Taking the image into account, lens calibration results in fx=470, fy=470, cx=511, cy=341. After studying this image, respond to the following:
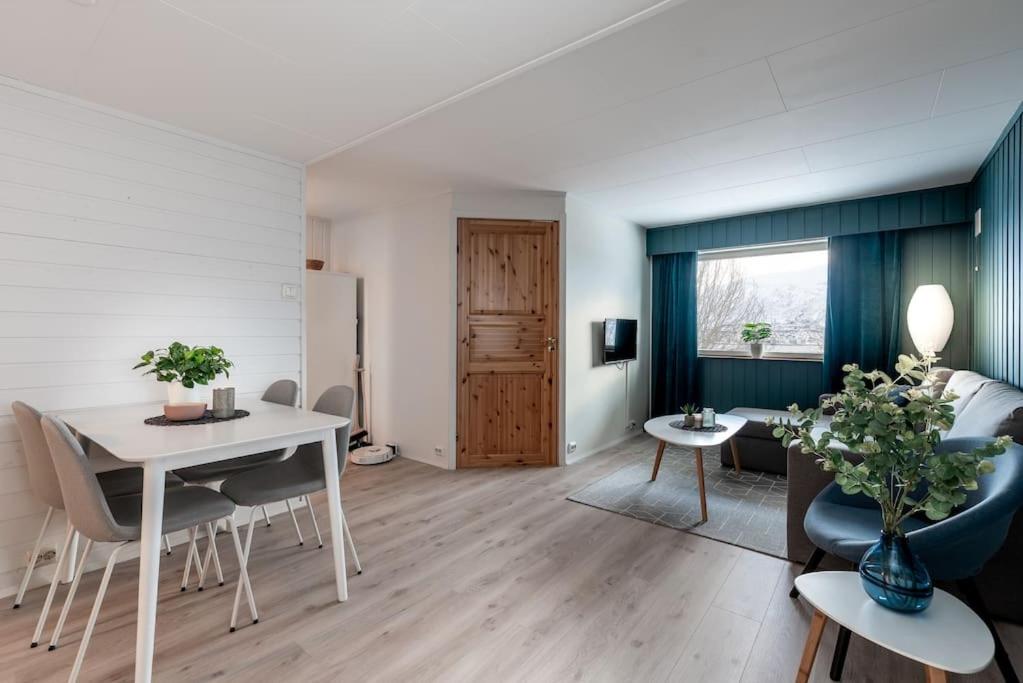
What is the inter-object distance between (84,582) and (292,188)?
8.50 feet

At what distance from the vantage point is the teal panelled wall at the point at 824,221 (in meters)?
3.98

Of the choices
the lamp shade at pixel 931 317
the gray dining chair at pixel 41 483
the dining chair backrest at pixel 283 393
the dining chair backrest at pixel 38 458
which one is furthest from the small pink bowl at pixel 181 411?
the lamp shade at pixel 931 317

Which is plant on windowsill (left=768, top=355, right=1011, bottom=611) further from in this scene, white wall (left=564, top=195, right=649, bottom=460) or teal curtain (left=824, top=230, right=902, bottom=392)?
teal curtain (left=824, top=230, right=902, bottom=392)

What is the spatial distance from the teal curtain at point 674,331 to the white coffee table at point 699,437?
148cm

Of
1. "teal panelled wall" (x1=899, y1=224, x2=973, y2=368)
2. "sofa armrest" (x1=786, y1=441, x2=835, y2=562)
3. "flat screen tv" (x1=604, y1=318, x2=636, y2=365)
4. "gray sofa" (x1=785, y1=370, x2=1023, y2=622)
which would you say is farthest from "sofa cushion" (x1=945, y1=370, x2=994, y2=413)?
"flat screen tv" (x1=604, y1=318, x2=636, y2=365)

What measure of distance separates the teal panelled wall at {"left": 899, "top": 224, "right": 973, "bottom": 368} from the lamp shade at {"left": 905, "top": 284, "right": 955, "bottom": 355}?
0.22m

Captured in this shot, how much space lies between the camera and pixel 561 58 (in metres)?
2.12

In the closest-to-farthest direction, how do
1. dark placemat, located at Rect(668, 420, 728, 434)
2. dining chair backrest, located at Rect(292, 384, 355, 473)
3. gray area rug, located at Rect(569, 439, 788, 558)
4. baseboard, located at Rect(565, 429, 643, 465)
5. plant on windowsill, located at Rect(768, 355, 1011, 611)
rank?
plant on windowsill, located at Rect(768, 355, 1011, 611)
dining chair backrest, located at Rect(292, 384, 355, 473)
gray area rug, located at Rect(569, 439, 788, 558)
dark placemat, located at Rect(668, 420, 728, 434)
baseboard, located at Rect(565, 429, 643, 465)

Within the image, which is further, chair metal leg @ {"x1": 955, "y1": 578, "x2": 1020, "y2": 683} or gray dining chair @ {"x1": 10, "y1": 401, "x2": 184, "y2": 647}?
gray dining chair @ {"x1": 10, "y1": 401, "x2": 184, "y2": 647}

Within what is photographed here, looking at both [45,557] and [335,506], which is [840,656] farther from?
[45,557]

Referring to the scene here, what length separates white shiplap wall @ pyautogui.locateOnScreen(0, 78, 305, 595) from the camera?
7.61 feet

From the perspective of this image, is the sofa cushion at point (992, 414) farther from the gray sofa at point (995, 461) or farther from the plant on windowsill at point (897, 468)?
the plant on windowsill at point (897, 468)

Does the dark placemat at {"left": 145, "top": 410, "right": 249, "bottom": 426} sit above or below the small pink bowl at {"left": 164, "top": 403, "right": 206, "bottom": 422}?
below

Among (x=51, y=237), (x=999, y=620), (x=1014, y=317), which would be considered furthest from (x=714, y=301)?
(x=51, y=237)
